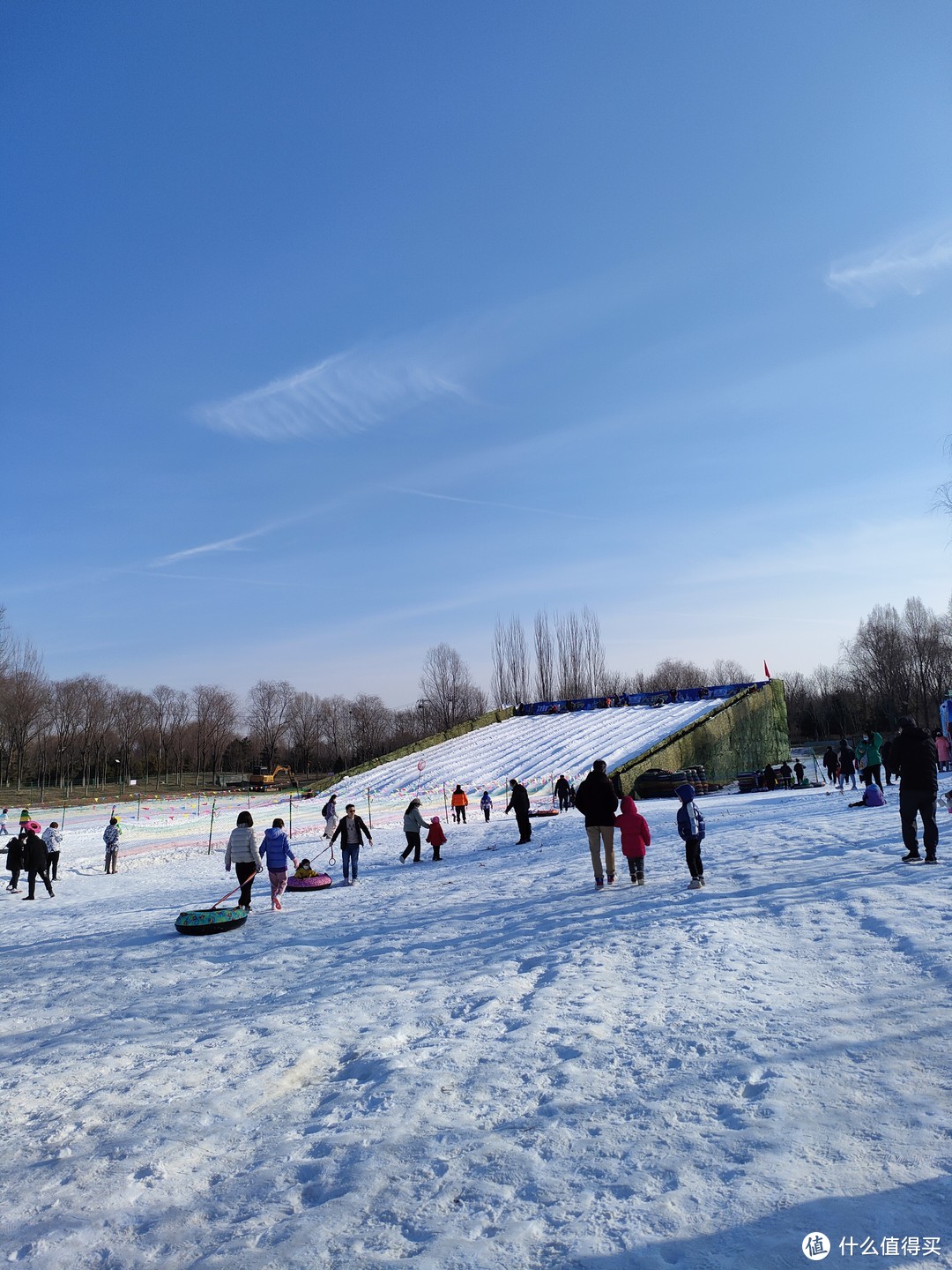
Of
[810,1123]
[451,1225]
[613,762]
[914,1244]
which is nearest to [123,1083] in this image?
[451,1225]

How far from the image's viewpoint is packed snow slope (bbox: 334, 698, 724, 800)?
1348 inches

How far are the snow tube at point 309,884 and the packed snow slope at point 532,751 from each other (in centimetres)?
1792

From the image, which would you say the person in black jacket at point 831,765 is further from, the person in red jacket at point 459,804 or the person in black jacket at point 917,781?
the person in black jacket at point 917,781

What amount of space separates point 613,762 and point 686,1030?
93.8 ft

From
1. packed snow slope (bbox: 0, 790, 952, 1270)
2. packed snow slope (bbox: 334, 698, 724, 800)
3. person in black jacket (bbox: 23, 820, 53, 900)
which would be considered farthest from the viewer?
packed snow slope (bbox: 334, 698, 724, 800)

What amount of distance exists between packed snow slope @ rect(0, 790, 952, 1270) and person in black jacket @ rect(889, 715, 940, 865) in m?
0.43

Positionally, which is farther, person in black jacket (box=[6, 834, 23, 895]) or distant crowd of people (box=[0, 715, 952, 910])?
person in black jacket (box=[6, 834, 23, 895])

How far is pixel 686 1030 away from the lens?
531cm

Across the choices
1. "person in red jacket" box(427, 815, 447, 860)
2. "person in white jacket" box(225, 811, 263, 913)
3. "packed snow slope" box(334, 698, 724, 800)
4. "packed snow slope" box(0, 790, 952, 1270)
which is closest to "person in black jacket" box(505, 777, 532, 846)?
"person in red jacket" box(427, 815, 447, 860)

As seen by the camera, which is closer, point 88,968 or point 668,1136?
point 668,1136

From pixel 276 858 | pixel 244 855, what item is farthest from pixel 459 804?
pixel 244 855

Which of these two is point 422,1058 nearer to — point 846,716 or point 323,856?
point 323,856

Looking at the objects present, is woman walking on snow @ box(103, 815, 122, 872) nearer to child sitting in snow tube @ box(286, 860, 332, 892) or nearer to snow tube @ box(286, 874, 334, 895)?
child sitting in snow tube @ box(286, 860, 332, 892)

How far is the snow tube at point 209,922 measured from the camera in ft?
33.9
